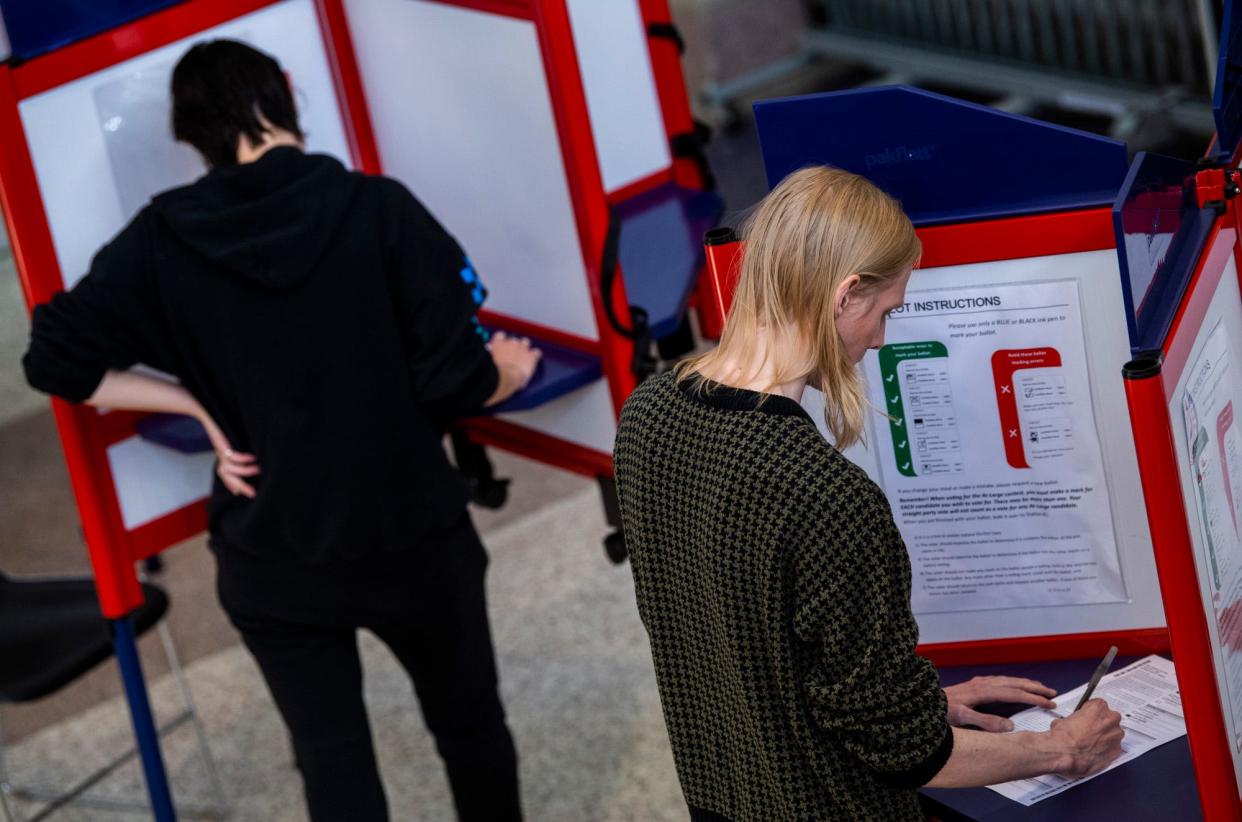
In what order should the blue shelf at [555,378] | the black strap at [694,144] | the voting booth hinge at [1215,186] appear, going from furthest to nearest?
the black strap at [694,144] → the blue shelf at [555,378] → the voting booth hinge at [1215,186]

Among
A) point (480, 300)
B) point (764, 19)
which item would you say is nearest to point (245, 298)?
point (480, 300)

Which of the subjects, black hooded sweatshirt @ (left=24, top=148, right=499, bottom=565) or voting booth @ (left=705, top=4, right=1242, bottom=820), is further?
black hooded sweatshirt @ (left=24, top=148, right=499, bottom=565)

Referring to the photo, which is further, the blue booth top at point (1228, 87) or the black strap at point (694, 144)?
the black strap at point (694, 144)

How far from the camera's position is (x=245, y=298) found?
7.13 feet

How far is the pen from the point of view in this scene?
67.7 inches

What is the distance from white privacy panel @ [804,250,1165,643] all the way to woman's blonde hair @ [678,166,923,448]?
0.18m

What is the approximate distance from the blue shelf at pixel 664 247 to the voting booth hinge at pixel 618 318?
0.03 meters

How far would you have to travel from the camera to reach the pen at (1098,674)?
1.72 metres

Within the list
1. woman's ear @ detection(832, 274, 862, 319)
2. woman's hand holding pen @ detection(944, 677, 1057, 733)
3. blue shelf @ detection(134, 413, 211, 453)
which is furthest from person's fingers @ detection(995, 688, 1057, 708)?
blue shelf @ detection(134, 413, 211, 453)

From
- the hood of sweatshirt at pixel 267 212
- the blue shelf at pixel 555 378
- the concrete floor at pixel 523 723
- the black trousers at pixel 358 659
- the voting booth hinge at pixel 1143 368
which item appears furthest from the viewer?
the concrete floor at pixel 523 723

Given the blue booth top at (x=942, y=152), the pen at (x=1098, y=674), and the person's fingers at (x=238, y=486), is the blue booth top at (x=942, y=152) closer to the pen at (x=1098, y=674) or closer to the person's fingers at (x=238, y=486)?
the pen at (x=1098, y=674)

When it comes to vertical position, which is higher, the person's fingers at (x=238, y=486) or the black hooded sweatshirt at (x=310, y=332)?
the black hooded sweatshirt at (x=310, y=332)

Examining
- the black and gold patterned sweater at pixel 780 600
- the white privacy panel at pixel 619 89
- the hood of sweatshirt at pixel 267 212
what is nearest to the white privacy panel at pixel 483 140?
the white privacy panel at pixel 619 89

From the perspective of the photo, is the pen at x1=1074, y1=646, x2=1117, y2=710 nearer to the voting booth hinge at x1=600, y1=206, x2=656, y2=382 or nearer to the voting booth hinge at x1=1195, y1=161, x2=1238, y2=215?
the voting booth hinge at x1=1195, y1=161, x2=1238, y2=215
